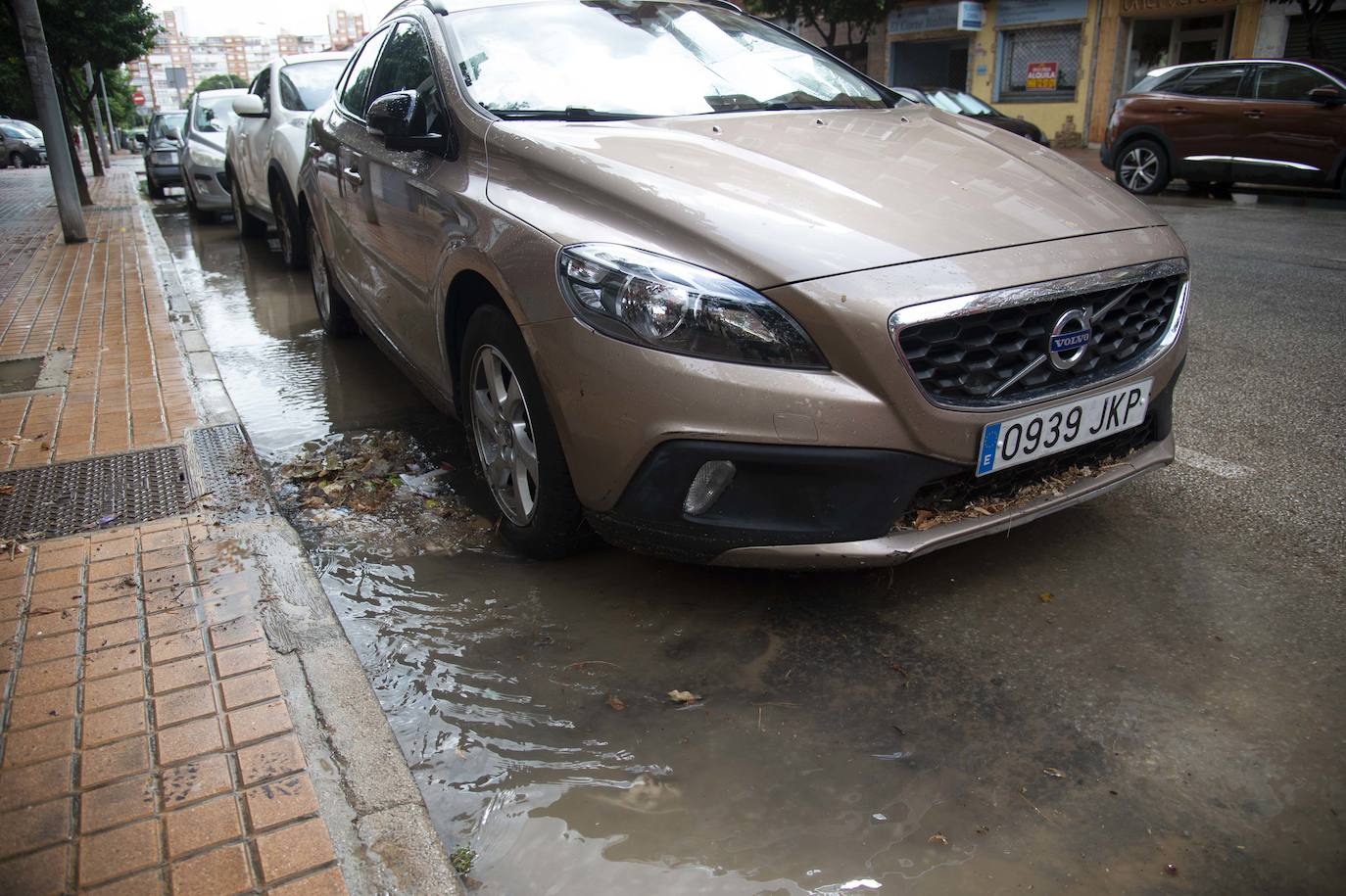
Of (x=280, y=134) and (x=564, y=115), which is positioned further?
(x=280, y=134)

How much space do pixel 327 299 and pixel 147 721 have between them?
3.93 m

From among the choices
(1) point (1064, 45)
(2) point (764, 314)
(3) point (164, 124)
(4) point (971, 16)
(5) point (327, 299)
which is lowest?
(5) point (327, 299)

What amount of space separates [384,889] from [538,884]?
28cm

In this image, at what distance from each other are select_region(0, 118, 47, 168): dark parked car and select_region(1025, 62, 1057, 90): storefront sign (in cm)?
3067

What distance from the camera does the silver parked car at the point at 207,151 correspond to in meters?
12.2

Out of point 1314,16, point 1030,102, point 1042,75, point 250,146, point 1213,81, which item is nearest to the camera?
point 250,146

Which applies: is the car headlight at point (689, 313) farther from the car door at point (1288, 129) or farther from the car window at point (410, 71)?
the car door at point (1288, 129)

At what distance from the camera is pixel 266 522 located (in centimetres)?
336

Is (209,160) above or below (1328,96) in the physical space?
below

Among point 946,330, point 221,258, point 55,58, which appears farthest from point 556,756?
point 55,58

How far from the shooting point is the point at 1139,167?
43.5 feet

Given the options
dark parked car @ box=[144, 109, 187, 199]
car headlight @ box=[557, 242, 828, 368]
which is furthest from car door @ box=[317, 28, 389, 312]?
dark parked car @ box=[144, 109, 187, 199]

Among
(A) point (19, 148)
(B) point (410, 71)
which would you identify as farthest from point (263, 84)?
(A) point (19, 148)

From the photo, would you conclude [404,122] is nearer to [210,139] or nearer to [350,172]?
[350,172]
